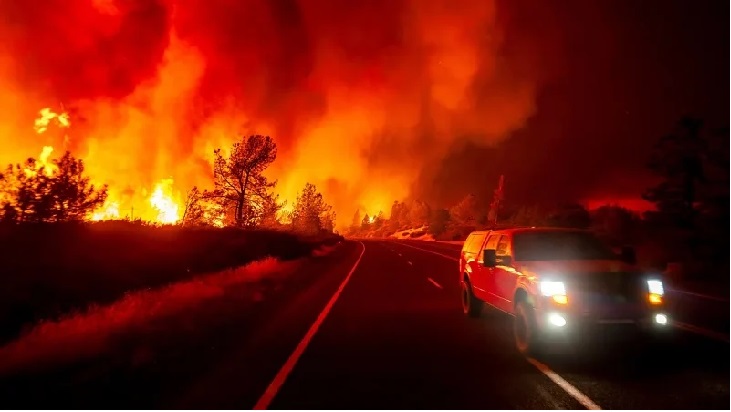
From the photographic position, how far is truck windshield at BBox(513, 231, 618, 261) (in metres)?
8.15

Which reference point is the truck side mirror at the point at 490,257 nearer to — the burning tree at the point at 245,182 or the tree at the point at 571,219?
the burning tree at the point at 245,182

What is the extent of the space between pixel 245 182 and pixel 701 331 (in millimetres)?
33883

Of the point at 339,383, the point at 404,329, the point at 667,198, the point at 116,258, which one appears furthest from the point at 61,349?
the point at 667,198

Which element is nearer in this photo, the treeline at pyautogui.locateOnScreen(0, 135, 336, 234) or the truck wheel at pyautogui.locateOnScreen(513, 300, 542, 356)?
the truck wheel at pyautogui.locateOnScreen(513, 300, 542, 356)

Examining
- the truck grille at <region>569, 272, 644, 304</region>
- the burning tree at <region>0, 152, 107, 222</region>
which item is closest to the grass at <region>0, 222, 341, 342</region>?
the burning tree at <region>0, 152, 107, 222</region>

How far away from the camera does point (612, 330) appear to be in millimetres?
6629

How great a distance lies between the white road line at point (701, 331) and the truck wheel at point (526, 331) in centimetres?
342

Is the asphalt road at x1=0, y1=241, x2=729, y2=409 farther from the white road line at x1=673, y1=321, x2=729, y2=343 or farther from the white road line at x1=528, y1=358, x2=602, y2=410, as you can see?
the white road line at x1=673, y1=321, x2=729, y2=343

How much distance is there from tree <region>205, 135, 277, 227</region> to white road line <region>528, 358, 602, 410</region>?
33095 mm

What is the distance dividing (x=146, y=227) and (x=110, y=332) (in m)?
12.9

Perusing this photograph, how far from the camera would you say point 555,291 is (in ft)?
22.2

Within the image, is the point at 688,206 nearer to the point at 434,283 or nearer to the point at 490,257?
the point at 434,283

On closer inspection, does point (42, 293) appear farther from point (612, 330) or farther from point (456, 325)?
point (612, 330)

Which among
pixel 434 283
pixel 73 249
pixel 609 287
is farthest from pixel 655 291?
pixel 73 249
